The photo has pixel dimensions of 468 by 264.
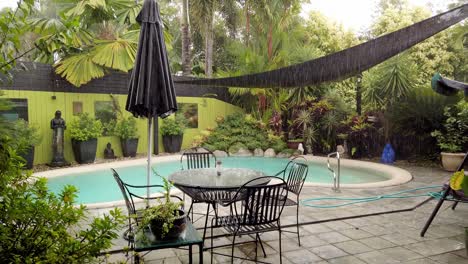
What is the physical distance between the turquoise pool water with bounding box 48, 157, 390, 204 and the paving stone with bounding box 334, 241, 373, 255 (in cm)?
286

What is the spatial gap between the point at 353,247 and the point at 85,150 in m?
7.14

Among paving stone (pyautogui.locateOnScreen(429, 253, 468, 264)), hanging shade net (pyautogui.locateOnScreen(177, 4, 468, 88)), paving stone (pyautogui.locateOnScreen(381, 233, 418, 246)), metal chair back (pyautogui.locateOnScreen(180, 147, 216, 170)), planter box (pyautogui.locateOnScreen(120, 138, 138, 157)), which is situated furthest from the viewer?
planter box (pyautogui.locateOnScreen(120, 138, 138, 157))

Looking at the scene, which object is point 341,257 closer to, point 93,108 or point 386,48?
point 386,48

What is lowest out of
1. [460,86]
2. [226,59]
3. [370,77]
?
[460,86]

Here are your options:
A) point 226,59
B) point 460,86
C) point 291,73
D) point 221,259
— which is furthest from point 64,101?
point 226,59

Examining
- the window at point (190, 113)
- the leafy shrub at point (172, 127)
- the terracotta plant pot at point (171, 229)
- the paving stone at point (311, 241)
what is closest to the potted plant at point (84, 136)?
the leafy shrub at point (172, 127)

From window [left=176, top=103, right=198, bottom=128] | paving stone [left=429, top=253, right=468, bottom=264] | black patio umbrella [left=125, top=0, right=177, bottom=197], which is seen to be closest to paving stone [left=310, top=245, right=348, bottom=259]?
paving stone [left=429, top=253, right=468, bottom=264]

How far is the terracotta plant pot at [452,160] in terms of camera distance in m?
6.79

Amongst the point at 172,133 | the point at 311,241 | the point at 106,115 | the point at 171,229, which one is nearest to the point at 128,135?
the point at 106,115

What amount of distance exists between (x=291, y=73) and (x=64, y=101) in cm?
685

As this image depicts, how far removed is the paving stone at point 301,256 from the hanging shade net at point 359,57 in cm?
192

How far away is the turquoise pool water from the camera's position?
6.13m

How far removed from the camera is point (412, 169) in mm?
7289

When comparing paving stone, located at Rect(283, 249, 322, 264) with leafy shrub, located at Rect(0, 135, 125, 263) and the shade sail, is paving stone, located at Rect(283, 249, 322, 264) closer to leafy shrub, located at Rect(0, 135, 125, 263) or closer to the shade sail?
leafy shrub, located at Rect(0, 135, 125, 263)
